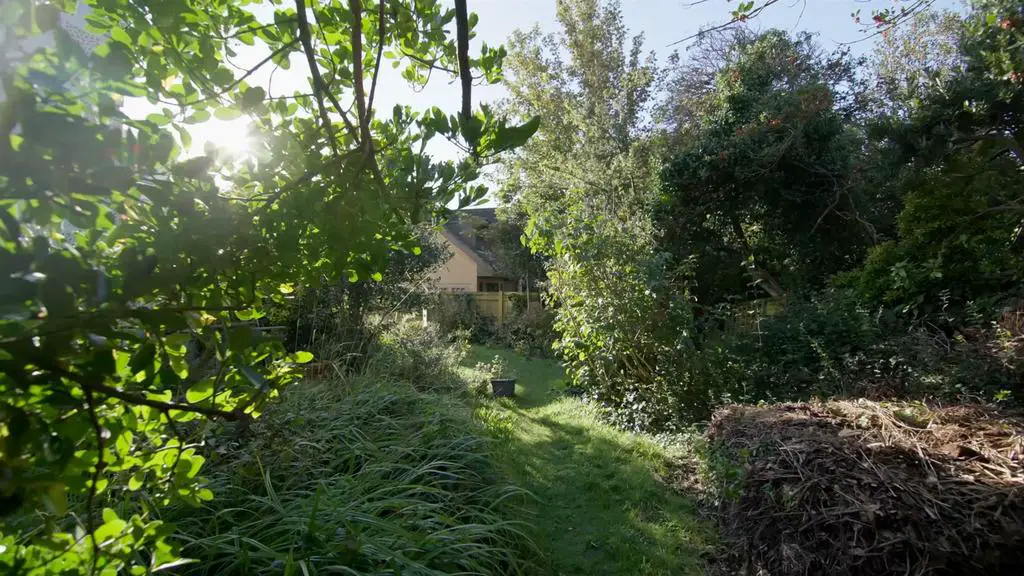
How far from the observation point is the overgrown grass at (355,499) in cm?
237

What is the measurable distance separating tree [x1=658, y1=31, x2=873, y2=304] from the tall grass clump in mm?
4946

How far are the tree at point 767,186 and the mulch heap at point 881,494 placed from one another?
4862mm

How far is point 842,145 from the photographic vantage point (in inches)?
315

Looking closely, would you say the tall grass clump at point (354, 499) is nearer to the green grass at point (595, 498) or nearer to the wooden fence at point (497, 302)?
the green grass at point (595, 498)

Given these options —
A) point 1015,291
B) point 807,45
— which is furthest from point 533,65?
point 1015,291

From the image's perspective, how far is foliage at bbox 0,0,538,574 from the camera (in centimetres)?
70

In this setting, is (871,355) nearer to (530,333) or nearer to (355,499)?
(355,499)

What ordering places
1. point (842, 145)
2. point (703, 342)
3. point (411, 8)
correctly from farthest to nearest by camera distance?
point (842, 145)
point (703, 342)
point (411, 8)

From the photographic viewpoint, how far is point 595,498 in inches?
156

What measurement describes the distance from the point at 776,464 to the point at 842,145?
709 cm

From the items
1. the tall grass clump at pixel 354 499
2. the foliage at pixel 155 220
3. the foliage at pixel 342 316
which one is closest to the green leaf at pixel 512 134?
the foliage at pixel 155 220

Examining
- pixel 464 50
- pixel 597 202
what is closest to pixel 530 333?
pixel 597 202

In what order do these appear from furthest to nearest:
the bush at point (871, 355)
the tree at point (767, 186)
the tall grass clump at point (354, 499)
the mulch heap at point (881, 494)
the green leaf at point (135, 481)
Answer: the tree at point (767, 186)
the bush at point (871, 355)
the tall grass clump at point (354, 499)
the mulch heap at point (881, 494)
the green leaf at point (135, 481)

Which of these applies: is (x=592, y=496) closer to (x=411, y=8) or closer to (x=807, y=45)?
(x=411, y=8)
